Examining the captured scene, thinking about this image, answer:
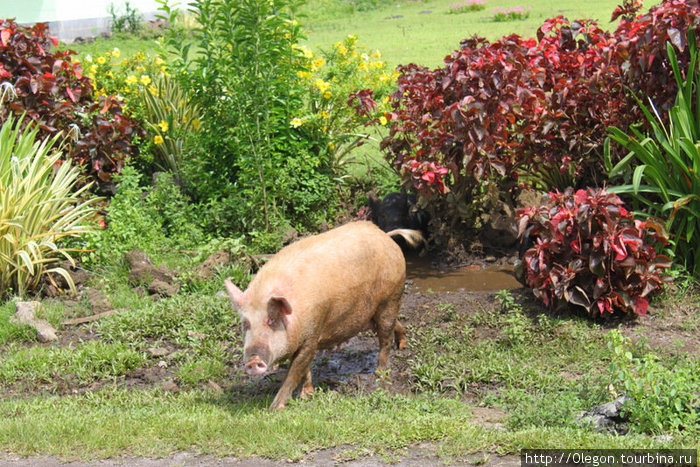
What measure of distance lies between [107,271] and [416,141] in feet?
12.0

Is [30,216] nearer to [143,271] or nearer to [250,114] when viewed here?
[143,271]

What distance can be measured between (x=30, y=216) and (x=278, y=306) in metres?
3.96

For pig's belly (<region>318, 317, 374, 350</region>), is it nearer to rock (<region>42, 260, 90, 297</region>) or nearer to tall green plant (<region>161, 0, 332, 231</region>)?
tall green plant (<region>161, 0, 332, 231</region>)

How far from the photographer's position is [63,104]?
1009 centimetres

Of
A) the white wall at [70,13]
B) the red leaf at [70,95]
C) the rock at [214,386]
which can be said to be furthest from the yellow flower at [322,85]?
the white wall at [70,13]

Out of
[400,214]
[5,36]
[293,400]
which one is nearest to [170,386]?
[293,400]

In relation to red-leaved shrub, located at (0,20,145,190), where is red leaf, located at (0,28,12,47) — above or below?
above

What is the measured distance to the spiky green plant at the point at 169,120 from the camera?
34.6ft

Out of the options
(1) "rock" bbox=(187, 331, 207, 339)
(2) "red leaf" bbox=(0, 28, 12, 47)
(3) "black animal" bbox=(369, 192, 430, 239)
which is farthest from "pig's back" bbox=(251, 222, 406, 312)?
(2) "red leaf" bbox=(0, 28, 12, 47)

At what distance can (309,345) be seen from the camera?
5.92 m

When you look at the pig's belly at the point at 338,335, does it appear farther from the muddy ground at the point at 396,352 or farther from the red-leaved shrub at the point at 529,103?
the red-leaved shrub at the point at 529,103

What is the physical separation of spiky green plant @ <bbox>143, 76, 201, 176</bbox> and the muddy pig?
4.57 meters

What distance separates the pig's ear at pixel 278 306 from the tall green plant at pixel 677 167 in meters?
3.55

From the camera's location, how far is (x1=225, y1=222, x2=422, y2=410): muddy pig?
5.65 metres
